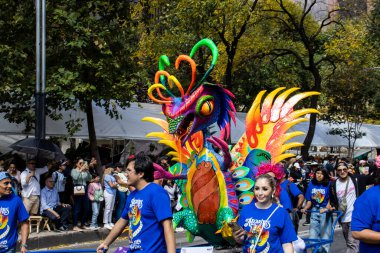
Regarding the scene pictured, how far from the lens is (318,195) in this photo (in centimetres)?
1184

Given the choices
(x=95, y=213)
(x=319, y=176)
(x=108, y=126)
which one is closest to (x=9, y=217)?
(x=319, y=176)

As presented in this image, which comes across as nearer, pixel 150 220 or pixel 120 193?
pixel 150 220

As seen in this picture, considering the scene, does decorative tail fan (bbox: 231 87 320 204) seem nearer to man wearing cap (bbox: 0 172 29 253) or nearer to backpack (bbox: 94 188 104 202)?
man wearing cap (bbox: 0 172 29 253)

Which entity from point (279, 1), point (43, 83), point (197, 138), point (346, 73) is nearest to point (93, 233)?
point (43, 83)

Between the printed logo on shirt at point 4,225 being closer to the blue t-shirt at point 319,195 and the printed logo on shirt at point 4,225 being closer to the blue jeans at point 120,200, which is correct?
the blue t-shirt at point 319,195

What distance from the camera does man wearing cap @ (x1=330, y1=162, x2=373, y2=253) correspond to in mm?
11516

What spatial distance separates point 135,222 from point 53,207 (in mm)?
9545

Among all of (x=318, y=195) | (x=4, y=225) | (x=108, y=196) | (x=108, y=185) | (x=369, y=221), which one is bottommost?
(x=108, y=196)

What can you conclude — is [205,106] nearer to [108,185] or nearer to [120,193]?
[108,185]

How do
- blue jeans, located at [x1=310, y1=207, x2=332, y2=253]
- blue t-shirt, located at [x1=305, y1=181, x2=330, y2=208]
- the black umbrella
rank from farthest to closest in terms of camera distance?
1. the black umbrella
2. blue t-shirt, located at [x1=305, y1=181, x2=330, y2=208]
3. blue jeans, located at [x1=310, y1=207, x2=332, y2=253]

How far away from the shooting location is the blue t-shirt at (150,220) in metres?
5.87

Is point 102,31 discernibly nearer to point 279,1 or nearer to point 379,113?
point 279,1

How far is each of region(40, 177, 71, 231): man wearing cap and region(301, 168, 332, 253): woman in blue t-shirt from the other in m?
5.67

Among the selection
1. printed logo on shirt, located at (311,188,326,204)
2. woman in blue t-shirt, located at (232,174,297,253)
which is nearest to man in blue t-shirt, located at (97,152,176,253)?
woman in blue t-shirt, located at (232,174,297,253)
